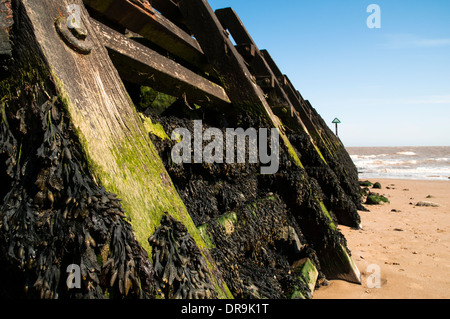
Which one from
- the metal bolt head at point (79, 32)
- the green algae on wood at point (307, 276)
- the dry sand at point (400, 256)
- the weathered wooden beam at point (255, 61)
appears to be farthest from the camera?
the weathered wooden beam at point (255, 61)

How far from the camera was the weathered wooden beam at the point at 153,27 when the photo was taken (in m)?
2.34

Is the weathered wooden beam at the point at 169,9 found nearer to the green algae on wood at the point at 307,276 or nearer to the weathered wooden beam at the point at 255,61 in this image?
the weathered wooden beam at the point at 255,61

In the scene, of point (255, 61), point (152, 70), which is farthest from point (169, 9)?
point (255, 61)

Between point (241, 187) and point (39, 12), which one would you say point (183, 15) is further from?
point (39, 12)

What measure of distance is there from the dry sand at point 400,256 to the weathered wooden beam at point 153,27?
8.56 feet

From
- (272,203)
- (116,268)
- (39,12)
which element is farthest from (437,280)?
(39,12)

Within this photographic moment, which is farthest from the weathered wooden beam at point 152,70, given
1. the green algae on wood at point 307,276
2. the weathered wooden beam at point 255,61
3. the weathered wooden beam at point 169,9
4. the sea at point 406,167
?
the sea at point 406,167

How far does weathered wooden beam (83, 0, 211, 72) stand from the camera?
2340 mm

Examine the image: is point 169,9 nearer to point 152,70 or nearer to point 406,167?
point 152,70

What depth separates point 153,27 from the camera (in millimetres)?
2686

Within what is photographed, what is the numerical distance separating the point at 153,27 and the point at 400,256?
4.12m

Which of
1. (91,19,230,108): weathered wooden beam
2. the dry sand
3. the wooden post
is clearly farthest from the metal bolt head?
the dry sand

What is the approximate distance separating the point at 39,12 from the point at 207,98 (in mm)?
1733

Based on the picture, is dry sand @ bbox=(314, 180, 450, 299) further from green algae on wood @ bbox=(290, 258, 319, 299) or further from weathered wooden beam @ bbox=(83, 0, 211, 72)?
weathered wooden beam @ bbox=(83, 0, 211, 72)
